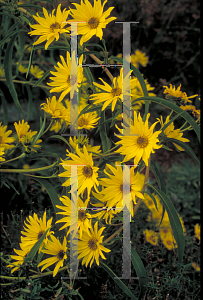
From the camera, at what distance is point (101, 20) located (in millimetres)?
518

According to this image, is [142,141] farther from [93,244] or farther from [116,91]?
[93,244]

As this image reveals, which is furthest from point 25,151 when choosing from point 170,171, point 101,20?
point 170,171

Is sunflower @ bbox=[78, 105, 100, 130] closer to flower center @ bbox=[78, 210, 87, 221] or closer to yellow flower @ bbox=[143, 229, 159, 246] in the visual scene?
flower center @ bbox=[78, 210, 87, 221]

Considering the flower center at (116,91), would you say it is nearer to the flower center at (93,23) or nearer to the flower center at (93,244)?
the flower center at (93,23)

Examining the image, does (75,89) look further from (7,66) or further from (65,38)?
(7,66)

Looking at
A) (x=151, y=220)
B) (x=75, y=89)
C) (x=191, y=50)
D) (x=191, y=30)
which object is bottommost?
(x=151, y=220)

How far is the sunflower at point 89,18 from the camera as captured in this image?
517 mm

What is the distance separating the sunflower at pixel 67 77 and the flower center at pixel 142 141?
0.17 m

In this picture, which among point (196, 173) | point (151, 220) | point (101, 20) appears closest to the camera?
point (101, 20)

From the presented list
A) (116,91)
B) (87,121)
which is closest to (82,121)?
(87,121)

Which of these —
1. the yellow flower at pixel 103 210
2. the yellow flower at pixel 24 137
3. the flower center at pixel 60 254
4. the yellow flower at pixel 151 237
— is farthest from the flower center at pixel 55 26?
the yellow flower at pixel 151 237

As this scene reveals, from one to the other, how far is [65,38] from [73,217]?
362 millimetres

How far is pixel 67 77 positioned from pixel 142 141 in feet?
0.70

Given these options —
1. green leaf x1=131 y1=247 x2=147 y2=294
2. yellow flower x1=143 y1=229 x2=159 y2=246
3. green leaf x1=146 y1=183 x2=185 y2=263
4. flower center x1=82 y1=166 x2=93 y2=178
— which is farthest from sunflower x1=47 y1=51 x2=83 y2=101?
yellow flower x1=143 y1=229 x2=159 y2=246
